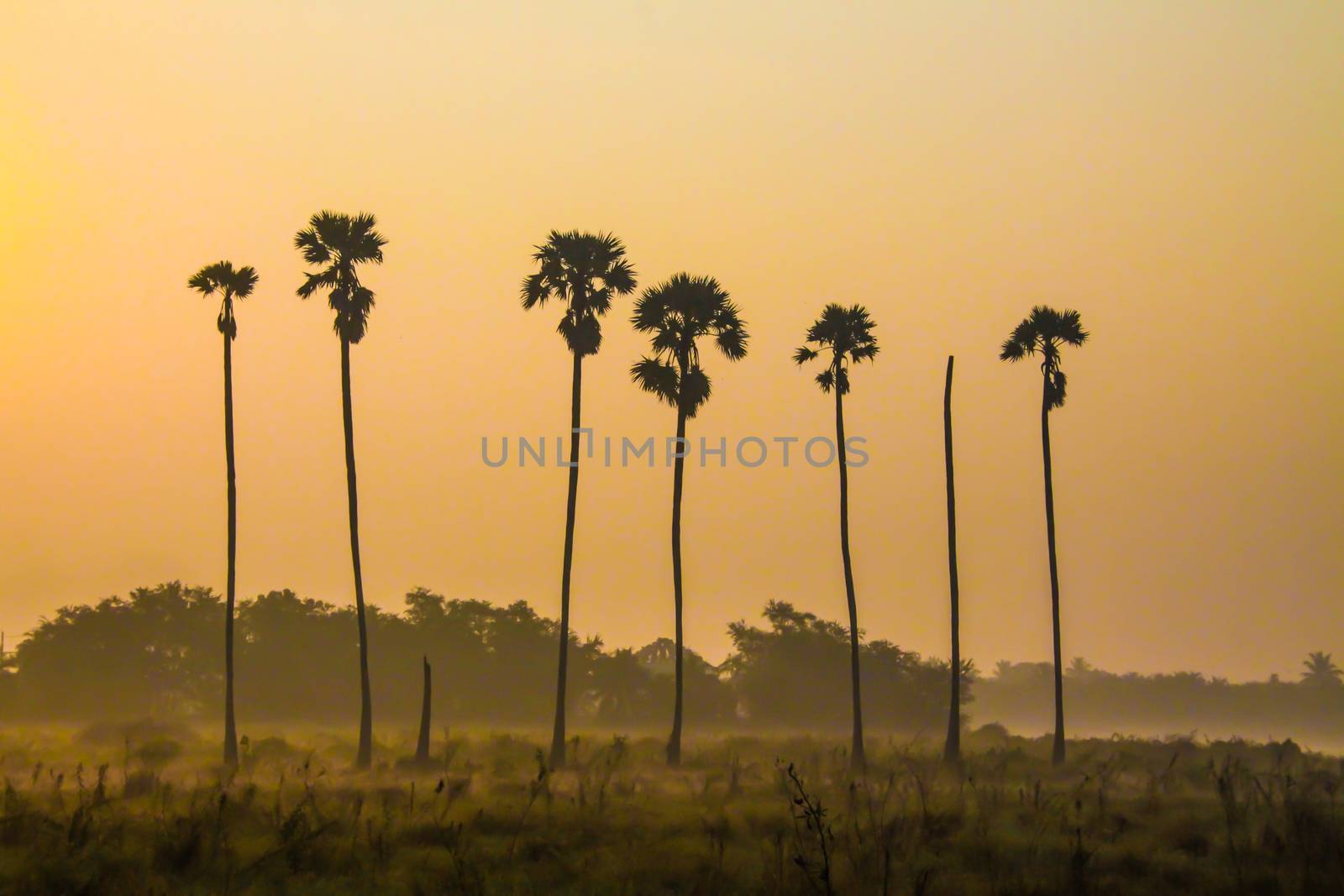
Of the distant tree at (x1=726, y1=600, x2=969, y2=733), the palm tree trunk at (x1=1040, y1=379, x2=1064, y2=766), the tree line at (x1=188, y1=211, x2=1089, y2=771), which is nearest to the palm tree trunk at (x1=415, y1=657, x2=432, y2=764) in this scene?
the tree line at (x1=188, y1=211, x2=1089, y2=771)

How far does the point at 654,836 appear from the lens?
83.5ft

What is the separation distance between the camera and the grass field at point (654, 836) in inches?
828

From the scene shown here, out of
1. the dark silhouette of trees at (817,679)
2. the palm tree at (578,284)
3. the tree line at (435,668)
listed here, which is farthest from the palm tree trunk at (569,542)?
the dark silhouette of trees at (817,679)

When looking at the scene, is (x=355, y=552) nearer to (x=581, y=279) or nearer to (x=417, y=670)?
(x=581, y=279)

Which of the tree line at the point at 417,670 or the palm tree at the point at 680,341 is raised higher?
the palm tree at the point at 680,341

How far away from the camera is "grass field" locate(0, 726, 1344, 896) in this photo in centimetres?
2103

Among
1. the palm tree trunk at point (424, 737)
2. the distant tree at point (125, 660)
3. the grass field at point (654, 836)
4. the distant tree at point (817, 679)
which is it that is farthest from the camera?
the distant tree at point (817, 679)

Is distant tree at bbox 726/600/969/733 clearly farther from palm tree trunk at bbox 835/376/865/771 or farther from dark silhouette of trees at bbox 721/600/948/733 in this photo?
palm tree trunk at bbox 835/376/865/771

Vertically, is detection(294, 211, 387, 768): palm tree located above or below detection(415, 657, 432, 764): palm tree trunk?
above

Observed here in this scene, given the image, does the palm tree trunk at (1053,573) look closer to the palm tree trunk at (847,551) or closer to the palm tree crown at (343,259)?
the palm tree trunk at (847,551)

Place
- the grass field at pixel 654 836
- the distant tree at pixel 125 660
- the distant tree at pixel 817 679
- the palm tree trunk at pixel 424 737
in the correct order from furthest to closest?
the distant tree at pixel 817 679
the distant tree at pixel 125 660
the palm tree trunk at pixel 424 737
the grass field at pixel 654 836

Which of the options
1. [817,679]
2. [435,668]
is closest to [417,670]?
[435,668]

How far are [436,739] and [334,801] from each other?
70.2 ft

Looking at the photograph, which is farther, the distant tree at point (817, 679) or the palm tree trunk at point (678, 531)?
the distant tree at point (817, 679)
